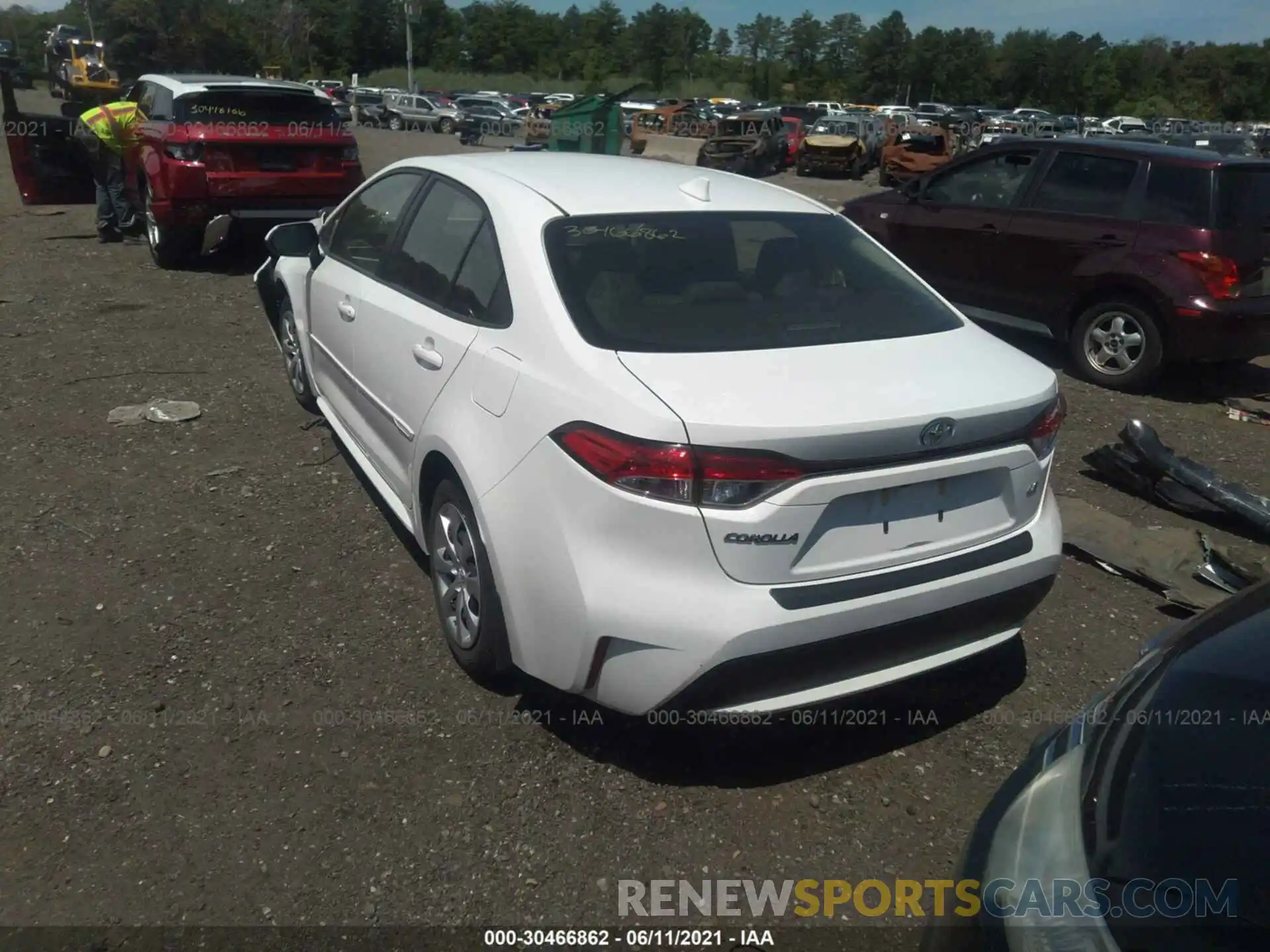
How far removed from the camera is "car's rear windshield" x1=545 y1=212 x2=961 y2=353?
2949 millimetres

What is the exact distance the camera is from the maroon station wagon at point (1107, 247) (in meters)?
6.46

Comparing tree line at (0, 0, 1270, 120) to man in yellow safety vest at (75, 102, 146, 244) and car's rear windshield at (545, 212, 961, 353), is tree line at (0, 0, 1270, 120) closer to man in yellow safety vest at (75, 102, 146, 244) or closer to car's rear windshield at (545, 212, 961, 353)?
man in yellow safety vest at (75, 102, 146, 244)

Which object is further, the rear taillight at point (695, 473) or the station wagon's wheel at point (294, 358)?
the station wagon's wheel at point (294, 358)

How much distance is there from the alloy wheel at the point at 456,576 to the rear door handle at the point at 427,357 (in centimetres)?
48

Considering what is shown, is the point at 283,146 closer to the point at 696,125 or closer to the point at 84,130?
the point at 84,130

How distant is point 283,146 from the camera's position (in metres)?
8.93

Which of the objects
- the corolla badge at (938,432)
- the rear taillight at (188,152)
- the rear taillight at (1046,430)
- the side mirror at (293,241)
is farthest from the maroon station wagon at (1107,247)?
the rear taillight at (188,152)

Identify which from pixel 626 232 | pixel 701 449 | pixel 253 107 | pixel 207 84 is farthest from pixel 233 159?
pixel 701 449

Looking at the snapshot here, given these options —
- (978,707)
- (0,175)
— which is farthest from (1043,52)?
(978,707)

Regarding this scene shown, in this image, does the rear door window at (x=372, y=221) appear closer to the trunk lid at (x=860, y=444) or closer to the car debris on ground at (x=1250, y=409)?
the trunk lid at (x=860, y=444)

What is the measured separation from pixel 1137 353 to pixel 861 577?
17.0 ft

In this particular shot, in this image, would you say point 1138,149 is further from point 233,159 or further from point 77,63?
point 77,63

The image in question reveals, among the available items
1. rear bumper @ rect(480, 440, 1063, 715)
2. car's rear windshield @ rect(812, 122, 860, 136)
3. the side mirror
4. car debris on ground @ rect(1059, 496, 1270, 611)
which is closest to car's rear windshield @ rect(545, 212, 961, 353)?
rear bumper @ rect(480, 440, 1063, 715)

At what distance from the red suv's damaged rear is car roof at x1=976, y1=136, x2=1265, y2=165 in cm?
583
